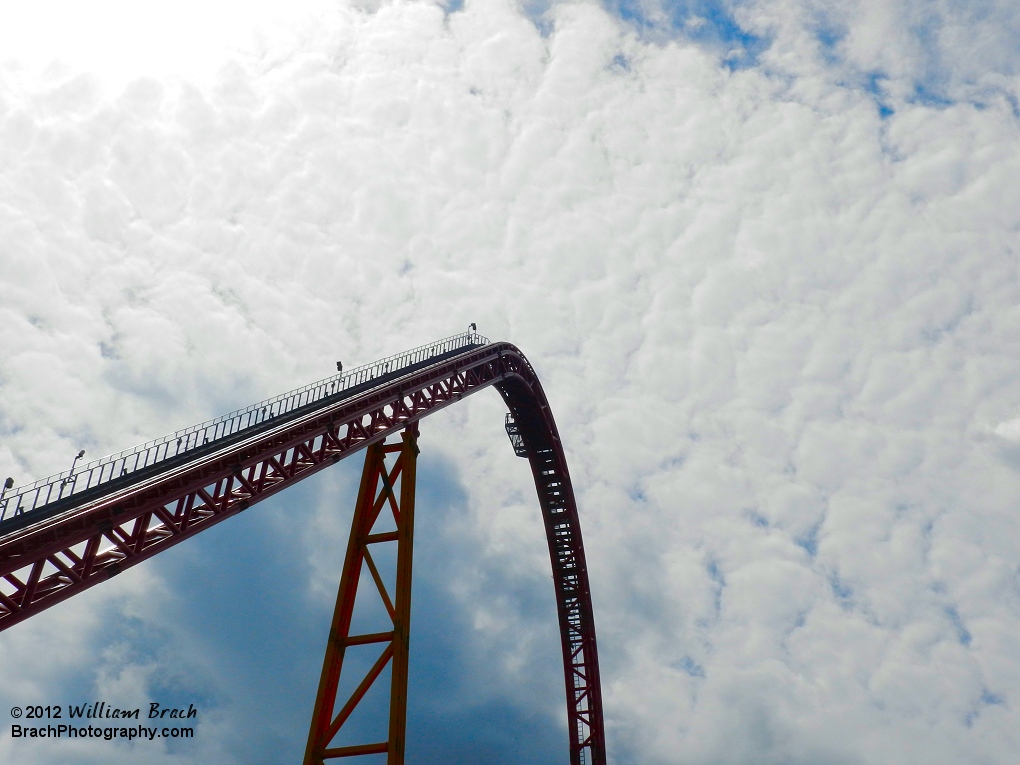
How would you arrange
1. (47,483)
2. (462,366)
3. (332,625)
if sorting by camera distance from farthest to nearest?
(462,366)
(332,625)
(47,483)

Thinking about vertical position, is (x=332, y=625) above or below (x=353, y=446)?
below

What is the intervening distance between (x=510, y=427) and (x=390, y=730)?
20440 millimetres

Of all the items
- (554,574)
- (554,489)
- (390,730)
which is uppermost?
(554,489)

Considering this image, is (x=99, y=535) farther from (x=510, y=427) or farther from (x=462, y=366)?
(x=510, y=427)

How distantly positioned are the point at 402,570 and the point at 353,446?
11.4ft

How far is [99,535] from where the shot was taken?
13570 mm

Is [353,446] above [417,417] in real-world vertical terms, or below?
below

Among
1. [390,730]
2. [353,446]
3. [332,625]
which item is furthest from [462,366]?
[390,730]

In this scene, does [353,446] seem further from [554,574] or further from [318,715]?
[554,574]

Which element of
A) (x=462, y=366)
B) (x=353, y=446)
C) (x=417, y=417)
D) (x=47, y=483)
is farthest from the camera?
(x=462, y=366)

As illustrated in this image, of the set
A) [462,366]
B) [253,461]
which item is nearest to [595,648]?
[462,366]

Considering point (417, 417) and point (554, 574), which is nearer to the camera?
point (417, 417)

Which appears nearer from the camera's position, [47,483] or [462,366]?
[47,483]

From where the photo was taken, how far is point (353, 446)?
20.5m
